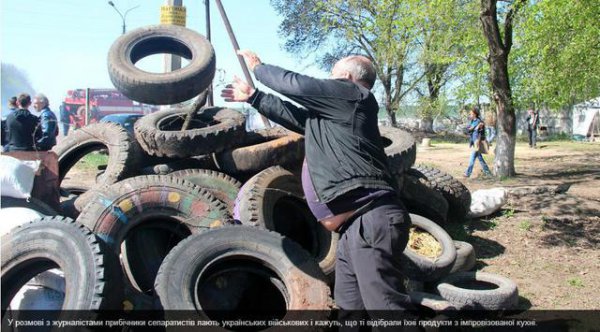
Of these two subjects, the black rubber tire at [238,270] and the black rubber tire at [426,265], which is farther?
the black rubber tire at [426,265]

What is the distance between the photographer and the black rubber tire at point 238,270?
365cm

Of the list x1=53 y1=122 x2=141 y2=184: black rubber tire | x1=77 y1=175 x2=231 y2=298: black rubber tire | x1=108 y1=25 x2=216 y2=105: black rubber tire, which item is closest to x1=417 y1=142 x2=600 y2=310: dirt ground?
x1=77 y1=175 x2=231 y2=298: black rubber tire

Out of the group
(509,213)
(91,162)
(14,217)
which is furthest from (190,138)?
(91,162)

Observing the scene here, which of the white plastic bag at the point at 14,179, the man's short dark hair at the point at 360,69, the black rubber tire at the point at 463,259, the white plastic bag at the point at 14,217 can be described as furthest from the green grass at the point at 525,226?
the white plastic bag at the point at 14,179

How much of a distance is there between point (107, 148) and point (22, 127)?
2491 mm

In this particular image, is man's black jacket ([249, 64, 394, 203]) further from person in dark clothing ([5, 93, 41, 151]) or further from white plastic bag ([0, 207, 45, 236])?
person in dark clothing ([5, 93, 41, 151])

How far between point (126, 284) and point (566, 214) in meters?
6.55

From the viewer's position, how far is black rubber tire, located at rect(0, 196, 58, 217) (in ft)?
16.9

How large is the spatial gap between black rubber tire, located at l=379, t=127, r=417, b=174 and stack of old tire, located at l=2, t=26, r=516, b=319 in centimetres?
2

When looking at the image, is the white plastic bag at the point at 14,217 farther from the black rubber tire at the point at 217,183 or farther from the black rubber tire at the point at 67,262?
the black rubber tire at the point at 217,183

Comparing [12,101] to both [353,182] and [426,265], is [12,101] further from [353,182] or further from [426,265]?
[353,182]

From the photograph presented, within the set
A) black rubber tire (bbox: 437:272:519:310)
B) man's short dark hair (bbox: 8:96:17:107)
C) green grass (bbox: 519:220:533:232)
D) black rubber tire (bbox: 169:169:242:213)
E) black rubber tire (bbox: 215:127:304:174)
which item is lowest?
black rubber tire (bbox: 437:272:519:310)

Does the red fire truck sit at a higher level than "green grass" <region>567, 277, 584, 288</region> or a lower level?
higher

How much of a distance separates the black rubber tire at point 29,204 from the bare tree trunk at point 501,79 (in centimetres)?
894
